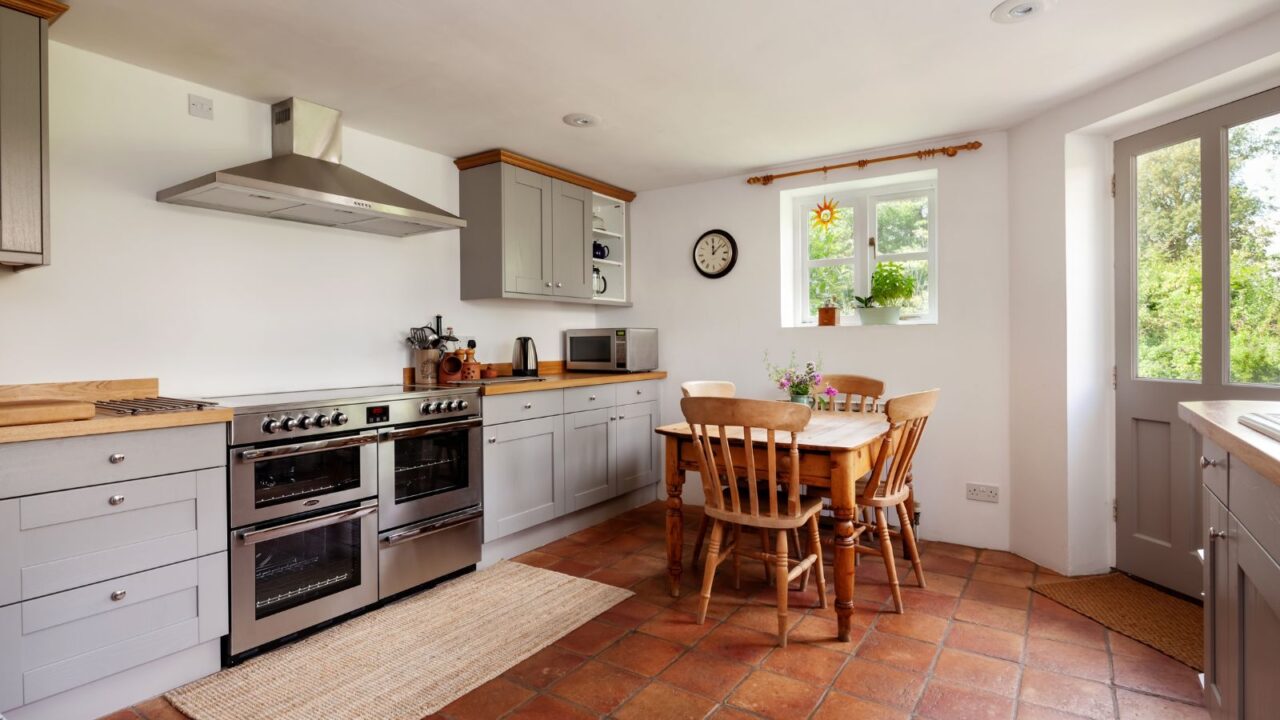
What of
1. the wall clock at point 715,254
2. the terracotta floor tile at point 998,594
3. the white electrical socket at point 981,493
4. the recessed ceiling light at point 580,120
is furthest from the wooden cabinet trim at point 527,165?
the terracotta floor tile at point 998,594

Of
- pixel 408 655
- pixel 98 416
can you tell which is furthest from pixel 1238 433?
pixel 98 416

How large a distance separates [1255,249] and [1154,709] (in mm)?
1779

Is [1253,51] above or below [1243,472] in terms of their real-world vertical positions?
above

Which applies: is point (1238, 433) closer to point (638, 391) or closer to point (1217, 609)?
point (1217, 609)

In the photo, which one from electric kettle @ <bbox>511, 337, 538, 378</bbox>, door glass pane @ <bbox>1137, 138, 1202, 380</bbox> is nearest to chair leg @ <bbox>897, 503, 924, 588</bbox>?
door glass pane @ <bbox>1137, 138, 1202, 380</bbox>

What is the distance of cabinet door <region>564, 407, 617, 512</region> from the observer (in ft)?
12.5

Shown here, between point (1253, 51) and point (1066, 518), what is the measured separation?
6.81 feet

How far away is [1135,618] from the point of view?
260 centimetres

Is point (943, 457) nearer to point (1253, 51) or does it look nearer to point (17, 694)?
point (1253, 51)

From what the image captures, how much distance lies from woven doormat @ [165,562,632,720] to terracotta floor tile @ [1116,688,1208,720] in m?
1.83

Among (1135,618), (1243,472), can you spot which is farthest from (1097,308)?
(1243,472)

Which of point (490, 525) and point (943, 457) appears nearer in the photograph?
point (490, 525)

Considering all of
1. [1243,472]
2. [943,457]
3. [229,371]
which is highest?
[229,371]

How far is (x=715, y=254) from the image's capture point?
4.49m
